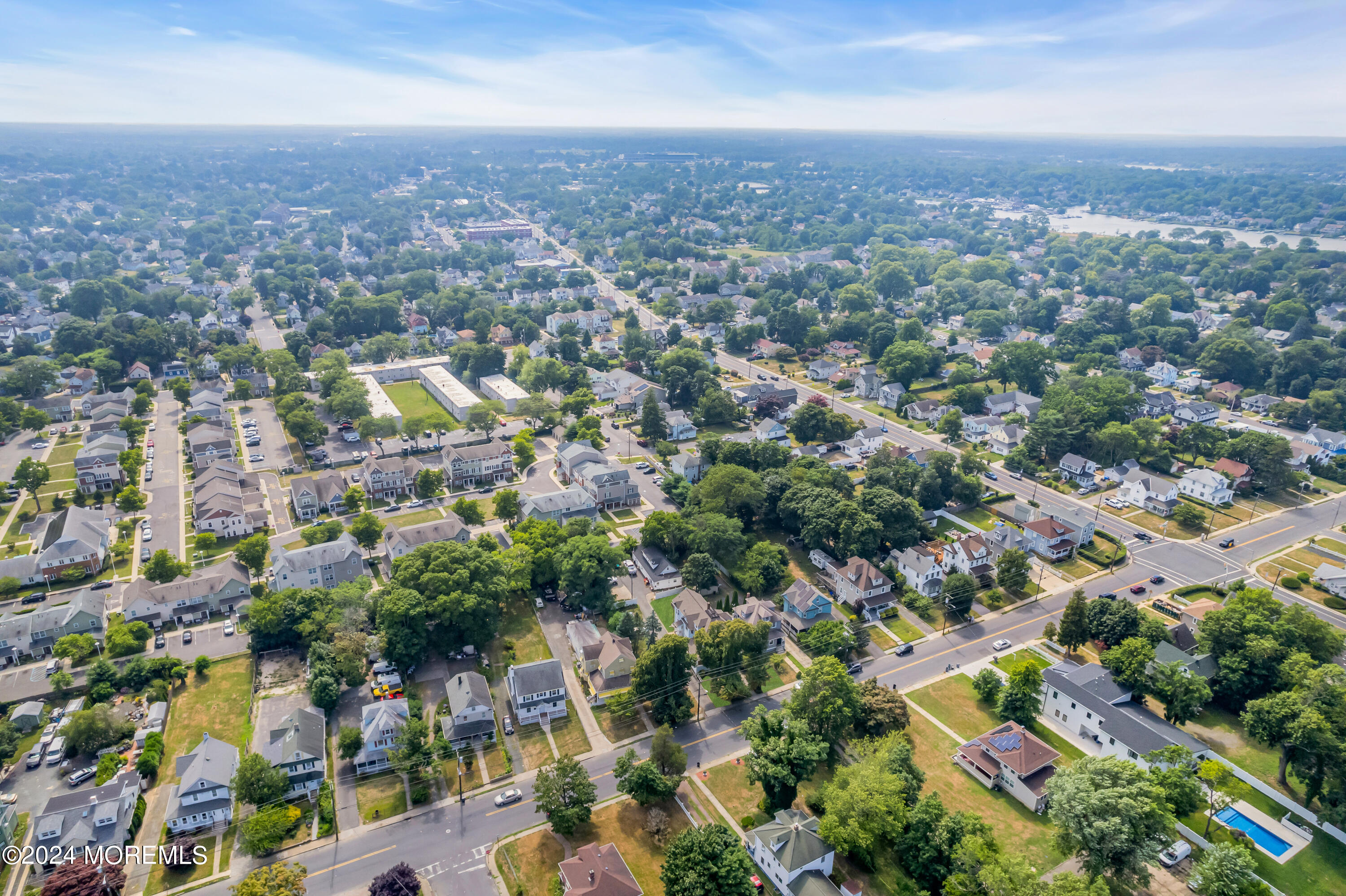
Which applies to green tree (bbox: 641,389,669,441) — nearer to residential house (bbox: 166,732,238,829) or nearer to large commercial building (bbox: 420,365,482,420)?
large commercial building (bbox: 420,365,482,420)

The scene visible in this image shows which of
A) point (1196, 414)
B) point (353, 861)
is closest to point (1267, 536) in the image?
point (1196, 414)

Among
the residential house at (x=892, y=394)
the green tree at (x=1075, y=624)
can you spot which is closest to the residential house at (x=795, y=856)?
the green tree at (x=1075, y=624)

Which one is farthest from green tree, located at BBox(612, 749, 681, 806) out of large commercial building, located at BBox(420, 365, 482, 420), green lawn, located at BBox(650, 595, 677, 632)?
large commercial building, located at BBox(420, 365, 482, 420)

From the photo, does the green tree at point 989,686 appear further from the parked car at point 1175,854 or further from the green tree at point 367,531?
the green tree at point 367,531

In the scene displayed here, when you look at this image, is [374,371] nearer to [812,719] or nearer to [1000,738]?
[812,719]

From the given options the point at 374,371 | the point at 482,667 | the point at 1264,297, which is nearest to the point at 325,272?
the point at 374,371

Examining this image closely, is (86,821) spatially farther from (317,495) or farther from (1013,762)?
(1013,762)
